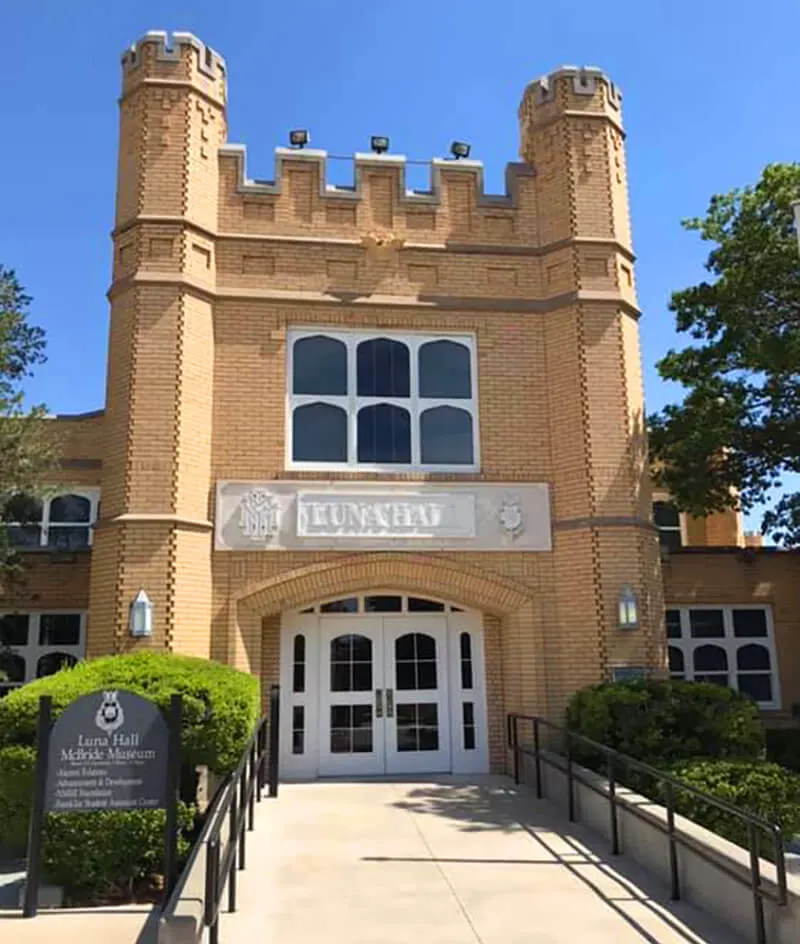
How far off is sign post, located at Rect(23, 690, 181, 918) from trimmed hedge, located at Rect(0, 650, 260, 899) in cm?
27

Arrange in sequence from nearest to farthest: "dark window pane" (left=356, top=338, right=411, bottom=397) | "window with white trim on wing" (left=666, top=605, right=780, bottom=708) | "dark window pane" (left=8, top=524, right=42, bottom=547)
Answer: "dark window pane" (left=356, top=338, right=411, bottom=397) < "dark window pane" (left=8, top=524, right=42, bottom=547) < "window with white trim on wing" (left=666, top=605, right=780, bottom=708)

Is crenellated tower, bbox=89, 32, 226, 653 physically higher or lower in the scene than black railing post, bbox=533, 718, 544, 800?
higher

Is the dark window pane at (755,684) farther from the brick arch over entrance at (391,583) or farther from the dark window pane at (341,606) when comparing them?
the dark window pane at (341,606)

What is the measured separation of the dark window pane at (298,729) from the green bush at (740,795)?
5118mm

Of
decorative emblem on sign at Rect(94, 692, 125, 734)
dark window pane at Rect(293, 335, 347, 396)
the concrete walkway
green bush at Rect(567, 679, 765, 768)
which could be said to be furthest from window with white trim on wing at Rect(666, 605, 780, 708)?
decorative emblem on sign at Rect(94, 692, 125, 734)

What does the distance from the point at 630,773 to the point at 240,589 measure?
536 centimetres

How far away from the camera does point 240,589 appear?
Answer: 39.0 feet

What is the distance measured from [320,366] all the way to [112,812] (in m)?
7.34

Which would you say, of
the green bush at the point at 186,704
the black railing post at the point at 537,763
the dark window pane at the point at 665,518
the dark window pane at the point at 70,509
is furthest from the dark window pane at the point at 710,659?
the dark window pane at the point at 70,509

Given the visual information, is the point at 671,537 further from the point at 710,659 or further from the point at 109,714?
the point at 109,714

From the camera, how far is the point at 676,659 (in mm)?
16266

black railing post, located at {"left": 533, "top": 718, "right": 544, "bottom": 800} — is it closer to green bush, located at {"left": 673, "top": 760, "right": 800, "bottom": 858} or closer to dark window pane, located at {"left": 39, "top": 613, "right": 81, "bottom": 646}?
green bush, located at {"left": 673, "top": 760, "right": 800, "bottom": 858}

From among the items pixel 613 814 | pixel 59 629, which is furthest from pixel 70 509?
pixel 613 814

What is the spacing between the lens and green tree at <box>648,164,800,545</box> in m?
13.4
